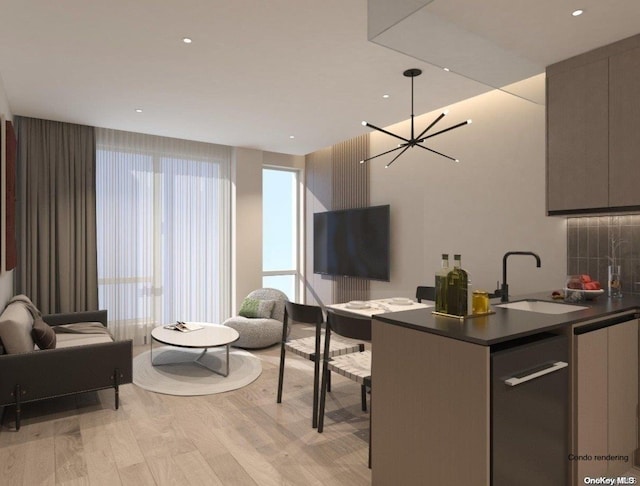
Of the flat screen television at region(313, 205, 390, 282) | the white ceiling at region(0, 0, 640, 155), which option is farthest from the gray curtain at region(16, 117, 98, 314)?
the flat screen television at region(313, 205, 390, 282)

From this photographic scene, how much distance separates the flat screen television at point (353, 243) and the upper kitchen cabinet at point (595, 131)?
96.2 inches

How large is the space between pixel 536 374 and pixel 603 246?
6.78ft

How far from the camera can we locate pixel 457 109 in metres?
4.67

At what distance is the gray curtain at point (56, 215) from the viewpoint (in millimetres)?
4848

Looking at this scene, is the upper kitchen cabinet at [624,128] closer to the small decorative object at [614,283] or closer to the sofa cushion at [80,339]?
the small decorative object at [614,283]

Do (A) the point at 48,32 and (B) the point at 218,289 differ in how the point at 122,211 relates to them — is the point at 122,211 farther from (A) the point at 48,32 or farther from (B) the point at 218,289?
(A) the point at 48,32

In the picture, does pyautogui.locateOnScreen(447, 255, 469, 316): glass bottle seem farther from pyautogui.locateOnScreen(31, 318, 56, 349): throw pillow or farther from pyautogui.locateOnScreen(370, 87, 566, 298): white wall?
pyautogui.locateOnScreen(31, 318, 56, 349): throw pillow

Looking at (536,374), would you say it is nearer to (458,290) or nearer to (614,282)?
(458,290)

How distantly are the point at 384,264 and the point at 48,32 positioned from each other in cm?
411

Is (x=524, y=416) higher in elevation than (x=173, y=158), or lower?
lower

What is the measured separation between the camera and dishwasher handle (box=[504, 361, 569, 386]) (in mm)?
1626

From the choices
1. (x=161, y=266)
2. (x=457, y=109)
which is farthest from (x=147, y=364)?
(x=457, y=109)

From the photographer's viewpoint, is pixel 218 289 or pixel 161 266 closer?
pixel 161 266

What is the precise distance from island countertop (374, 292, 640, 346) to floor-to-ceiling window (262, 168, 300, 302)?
5035 mm
